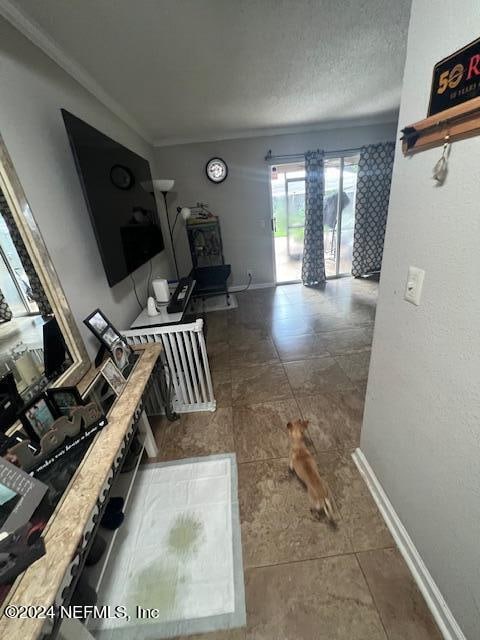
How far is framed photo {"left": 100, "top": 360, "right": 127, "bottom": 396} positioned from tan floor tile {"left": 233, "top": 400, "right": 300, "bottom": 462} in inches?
33.7

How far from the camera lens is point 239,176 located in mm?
3816

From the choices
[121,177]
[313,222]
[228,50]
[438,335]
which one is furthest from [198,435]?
[313,222]

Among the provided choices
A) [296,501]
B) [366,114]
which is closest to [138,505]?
[296,501]

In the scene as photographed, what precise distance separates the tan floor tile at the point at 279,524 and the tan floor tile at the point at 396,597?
0.11 meters

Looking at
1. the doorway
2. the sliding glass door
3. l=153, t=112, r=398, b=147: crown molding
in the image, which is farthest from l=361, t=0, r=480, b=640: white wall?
the sliding glass door

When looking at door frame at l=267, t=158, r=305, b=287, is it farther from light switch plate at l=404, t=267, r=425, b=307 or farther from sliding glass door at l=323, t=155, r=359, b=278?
light switch plate at l=404, t=267, r=425, b=307

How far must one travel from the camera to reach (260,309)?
3.67 meters

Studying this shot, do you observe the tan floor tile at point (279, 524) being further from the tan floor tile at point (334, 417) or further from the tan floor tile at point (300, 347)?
the tan floor tile at point (300, 347)

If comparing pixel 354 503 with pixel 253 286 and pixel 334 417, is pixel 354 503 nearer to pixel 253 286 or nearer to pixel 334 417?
pixel 334 417

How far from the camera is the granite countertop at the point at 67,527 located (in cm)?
57

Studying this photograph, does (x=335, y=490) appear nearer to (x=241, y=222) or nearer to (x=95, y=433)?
(x=95, y=433)

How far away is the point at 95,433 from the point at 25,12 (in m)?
1.96

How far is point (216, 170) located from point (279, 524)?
4125 millimetres

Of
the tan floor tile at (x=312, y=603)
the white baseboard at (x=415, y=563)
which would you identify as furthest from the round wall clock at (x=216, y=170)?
the tan floor tile at (x=312, y=603)
